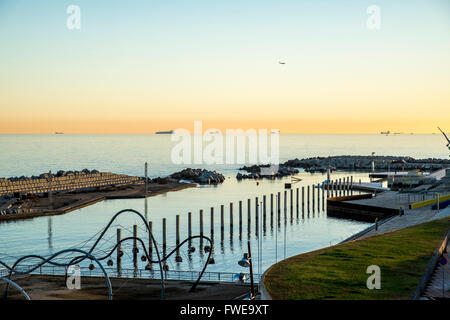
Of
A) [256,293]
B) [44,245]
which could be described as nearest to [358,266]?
[256,293]

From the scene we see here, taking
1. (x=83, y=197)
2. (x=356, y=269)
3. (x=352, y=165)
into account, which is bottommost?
(x=83, y=197)

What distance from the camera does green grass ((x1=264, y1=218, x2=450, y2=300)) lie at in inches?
1144

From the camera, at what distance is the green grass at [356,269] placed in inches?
1144

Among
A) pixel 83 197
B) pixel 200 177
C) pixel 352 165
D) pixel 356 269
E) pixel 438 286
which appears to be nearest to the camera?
pixel 438 286

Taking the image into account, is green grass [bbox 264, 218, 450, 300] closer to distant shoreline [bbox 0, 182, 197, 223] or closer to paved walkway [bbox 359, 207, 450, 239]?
paved walkway [bbox 359, 207, 450, 239]

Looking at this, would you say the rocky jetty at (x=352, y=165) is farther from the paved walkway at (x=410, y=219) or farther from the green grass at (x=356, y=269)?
the green grass at (x=356, y=269)

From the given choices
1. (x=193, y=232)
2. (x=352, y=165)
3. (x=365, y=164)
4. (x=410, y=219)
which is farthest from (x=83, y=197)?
(x=365, y=164)

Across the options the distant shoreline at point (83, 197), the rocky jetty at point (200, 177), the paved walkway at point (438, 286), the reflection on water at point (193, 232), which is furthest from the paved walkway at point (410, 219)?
the rocky jetty at point (200, 177)

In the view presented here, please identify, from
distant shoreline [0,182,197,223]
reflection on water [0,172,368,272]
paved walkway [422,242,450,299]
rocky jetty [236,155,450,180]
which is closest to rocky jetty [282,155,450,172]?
rocky jetty [236,155,450,180]

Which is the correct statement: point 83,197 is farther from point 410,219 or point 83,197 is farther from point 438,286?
point 438,286

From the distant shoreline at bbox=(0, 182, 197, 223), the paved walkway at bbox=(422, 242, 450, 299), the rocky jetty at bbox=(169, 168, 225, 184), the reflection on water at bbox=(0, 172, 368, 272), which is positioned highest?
the paved walkway at bbox=(422, 242, 450, 299)

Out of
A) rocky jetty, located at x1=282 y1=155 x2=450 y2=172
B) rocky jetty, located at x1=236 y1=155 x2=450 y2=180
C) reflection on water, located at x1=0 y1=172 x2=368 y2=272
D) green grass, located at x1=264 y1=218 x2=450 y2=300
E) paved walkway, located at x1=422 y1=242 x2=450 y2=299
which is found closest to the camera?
paved walkway, located at x1=422 y1=242 x2=450 y2=299

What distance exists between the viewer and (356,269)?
3406 cm
